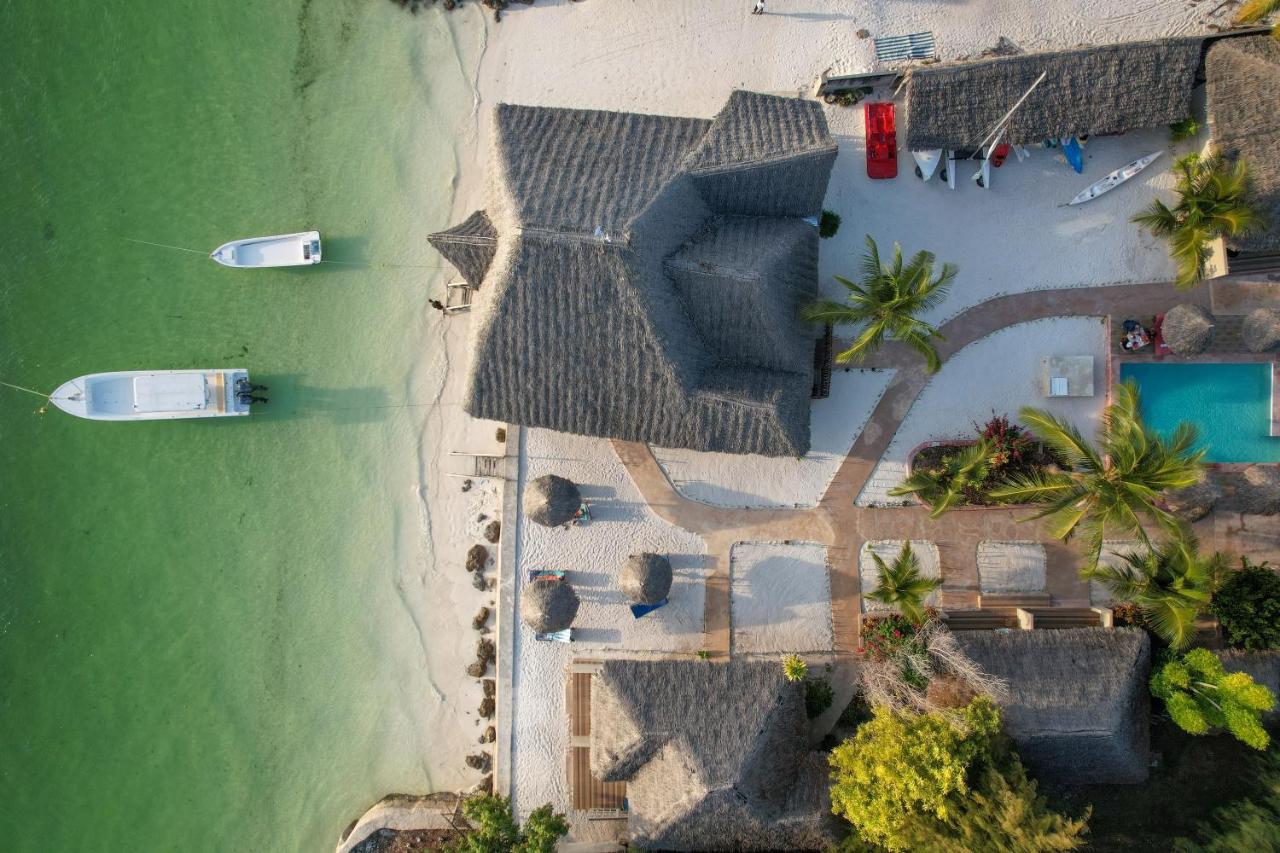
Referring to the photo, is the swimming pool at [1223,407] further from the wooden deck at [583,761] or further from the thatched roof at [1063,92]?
the wooden deck at [583,761]

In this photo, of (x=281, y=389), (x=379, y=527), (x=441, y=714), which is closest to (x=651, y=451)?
(x=379, y=527)

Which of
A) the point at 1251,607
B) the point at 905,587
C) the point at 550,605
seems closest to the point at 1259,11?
the point at 1251,607

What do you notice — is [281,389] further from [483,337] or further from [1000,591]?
[1000,591]

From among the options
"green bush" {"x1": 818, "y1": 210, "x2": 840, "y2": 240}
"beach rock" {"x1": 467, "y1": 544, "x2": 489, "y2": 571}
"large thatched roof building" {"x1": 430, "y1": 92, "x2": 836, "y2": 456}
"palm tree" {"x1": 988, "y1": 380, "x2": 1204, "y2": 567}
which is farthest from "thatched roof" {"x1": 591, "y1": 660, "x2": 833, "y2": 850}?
"green bush" {"x1": 818, "y1": 210, "x2": 840, "y2": 240}

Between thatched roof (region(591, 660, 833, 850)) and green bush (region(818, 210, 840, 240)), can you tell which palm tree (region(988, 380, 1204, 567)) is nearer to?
green bush (region(818, 210, 840, 240))

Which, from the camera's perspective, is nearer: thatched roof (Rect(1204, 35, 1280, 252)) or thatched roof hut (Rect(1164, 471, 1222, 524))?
thatched roof (Rect(1204, 35, 1280, 252))

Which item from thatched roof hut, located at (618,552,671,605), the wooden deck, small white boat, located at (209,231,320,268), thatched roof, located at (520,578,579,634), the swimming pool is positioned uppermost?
small white boat, located at (209,231,320,268)

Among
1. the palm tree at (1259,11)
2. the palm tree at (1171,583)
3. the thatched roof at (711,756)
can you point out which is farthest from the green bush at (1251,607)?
the palm tree at (1259,11)
